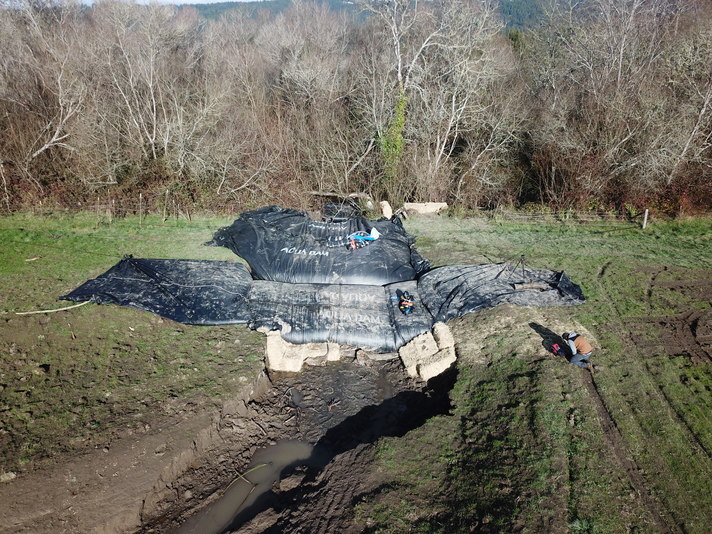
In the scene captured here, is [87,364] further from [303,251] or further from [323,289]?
[303,251]

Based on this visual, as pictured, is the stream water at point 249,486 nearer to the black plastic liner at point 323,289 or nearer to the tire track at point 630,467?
the black plastic liner at point 323,289

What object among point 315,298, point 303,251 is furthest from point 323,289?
point 303,251

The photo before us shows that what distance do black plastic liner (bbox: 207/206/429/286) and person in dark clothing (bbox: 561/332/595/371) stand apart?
432cm

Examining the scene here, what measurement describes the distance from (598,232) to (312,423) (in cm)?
1151

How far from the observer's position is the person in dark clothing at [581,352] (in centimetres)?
723

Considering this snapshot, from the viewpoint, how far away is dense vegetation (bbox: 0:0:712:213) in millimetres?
15273

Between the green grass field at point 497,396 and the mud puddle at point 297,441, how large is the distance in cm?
77

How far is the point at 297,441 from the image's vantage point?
7.14 metres

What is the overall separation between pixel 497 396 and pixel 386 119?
43.5 feet

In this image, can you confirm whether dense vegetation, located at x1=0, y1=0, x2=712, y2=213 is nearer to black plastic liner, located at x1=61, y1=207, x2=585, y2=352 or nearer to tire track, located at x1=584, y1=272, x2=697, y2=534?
black plastic liner, located at x1=61, y1=207, x2=585, y2=352

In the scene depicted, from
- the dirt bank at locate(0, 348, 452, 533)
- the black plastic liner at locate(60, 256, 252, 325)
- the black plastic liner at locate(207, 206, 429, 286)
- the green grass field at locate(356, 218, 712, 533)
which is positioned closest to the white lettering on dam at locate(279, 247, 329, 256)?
the black plastic liner at locate(207, 206, 429, 286)

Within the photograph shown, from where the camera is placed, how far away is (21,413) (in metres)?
6.17

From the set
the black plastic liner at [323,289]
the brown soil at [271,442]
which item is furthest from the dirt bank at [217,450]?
the black plastic liner at [323,289]

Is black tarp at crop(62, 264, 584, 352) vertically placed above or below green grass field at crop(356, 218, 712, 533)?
above
